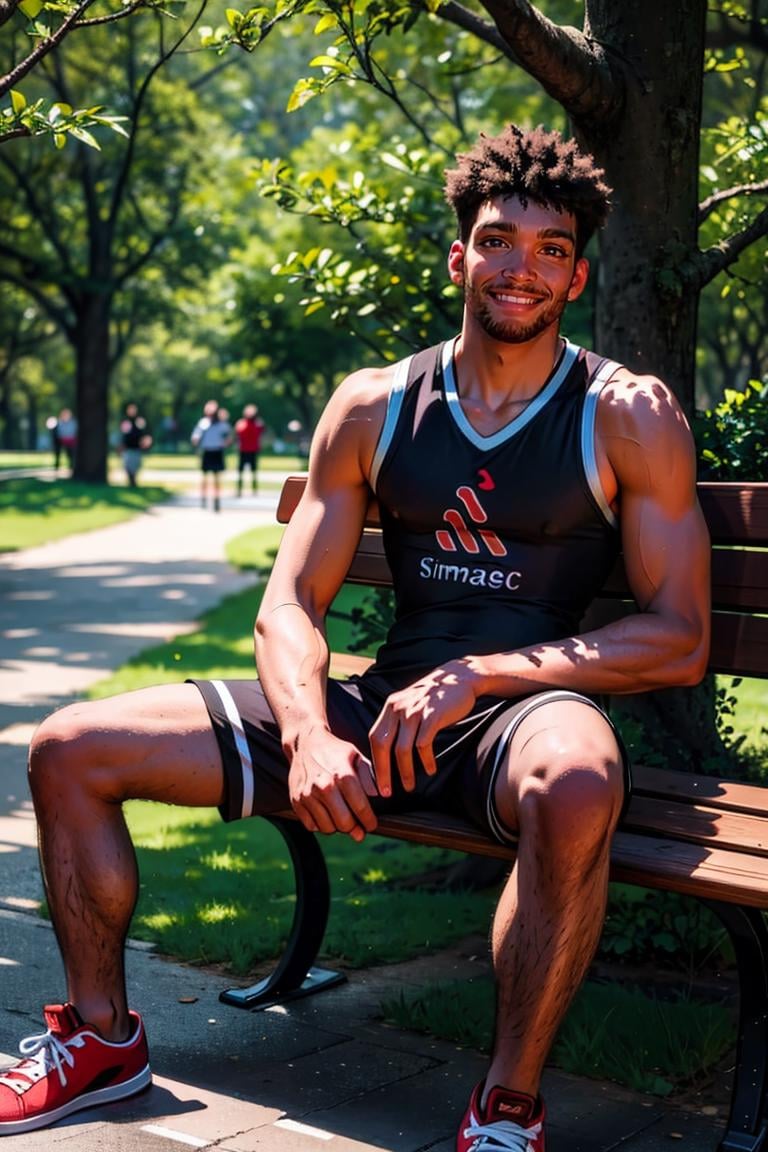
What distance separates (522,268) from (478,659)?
92 cm

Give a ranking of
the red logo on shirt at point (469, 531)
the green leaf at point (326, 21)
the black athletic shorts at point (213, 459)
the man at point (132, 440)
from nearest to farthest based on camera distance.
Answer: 1. the red logo on shirt at point (469, 531)
2. the green leaf at point (326, 21)
3. the black athletic shorts at point (213, 459)
4. the man at point (132, 440)

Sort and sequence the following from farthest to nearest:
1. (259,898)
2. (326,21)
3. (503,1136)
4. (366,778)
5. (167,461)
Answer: (167,461) < (259,898) < (326,21) < (366,778) < (503,1136)

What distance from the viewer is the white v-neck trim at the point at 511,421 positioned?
3645 mm

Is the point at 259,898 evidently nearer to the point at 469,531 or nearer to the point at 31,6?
the point at 469,531

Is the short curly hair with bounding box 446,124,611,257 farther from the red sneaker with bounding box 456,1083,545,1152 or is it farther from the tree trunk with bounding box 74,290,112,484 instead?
the tree trunk with bounding box 74,290,112,484

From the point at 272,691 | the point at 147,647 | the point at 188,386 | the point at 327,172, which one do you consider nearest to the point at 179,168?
the point at 147,647

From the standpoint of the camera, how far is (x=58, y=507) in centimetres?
2578

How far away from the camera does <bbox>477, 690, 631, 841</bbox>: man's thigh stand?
3.02 m

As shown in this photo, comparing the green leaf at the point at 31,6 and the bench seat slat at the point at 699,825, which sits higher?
the green leaf at the point at 31,6

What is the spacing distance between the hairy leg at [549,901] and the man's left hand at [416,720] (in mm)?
287

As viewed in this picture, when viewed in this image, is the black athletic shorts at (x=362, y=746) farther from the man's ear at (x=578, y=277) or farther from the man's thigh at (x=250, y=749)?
the man's ear at (x=578, y=277)

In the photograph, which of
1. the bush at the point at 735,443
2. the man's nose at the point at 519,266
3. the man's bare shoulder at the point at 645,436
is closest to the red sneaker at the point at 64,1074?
the man's bare shoulder at the point at 645,436

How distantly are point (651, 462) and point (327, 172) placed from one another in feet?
8.99

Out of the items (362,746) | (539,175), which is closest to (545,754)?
(362,746)
